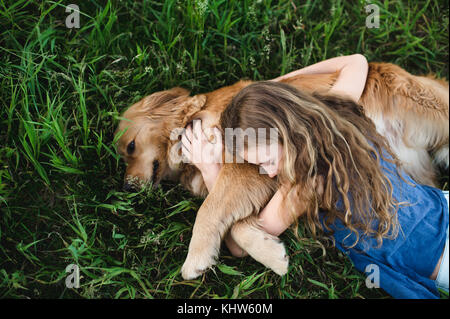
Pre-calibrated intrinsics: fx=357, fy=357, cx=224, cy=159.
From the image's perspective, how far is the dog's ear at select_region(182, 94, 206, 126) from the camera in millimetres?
2947

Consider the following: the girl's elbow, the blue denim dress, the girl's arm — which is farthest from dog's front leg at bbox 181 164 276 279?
the girl's elbow

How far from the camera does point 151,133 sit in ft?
9.57

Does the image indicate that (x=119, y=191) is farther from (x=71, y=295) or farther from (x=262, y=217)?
(x=262, y=217)

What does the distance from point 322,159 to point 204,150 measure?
0.90 m

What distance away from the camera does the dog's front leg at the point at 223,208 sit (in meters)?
2.54

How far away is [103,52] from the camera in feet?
10.4

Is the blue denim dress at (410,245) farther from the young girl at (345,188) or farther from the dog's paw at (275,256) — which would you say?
the dog's paw at (275,256)

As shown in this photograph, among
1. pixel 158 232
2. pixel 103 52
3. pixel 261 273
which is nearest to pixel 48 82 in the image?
pixel 103 52

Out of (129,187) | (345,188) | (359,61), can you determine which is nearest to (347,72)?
(359,61)

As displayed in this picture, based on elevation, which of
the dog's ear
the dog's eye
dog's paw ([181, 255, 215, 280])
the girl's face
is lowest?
dog's paw ([181, 255, 215, 280])

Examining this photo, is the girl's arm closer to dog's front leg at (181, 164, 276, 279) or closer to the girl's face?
the girl's face

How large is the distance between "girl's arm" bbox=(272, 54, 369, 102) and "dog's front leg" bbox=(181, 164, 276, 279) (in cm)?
93

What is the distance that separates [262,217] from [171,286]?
2.87ft

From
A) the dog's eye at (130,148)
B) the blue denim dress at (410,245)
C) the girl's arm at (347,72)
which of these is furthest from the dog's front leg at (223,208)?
the girl's arm at (347,72)
